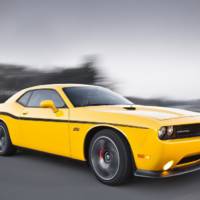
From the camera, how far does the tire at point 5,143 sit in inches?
285

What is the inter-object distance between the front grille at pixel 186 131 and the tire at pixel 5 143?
3649mm

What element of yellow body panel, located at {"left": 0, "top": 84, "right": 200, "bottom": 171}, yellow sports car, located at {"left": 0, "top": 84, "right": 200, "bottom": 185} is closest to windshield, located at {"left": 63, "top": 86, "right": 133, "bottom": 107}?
yellow sports car, located at {"left": 0, "top": 84, "right": 200, "bottom": 185}

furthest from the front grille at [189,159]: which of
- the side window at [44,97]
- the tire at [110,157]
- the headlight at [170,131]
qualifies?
the side window at [44,97]

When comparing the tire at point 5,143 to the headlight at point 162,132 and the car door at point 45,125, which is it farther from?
the headlight at point 162,132

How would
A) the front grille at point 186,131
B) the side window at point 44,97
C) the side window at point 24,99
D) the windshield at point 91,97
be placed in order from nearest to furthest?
the front grille at point 186,131, the windshield at point 91,97, the side window at point 44,97, the side window at point 24,99

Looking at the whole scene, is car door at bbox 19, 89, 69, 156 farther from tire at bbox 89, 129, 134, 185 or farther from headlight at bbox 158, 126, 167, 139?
headlight at bbox 158, 126, 167, 139

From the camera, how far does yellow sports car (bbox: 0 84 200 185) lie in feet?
15.0

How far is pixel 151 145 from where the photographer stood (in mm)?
4504

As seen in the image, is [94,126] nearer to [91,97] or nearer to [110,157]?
[110,157]

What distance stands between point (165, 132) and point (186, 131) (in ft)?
1.26

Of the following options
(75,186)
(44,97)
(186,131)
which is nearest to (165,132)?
(186,131)

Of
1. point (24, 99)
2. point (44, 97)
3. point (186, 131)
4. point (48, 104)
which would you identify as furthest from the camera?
point (24, 99)

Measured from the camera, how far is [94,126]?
5195 millimetres

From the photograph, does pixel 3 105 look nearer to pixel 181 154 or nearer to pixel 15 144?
pixel 15 144
